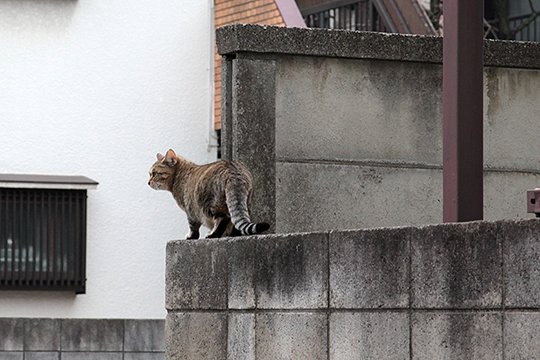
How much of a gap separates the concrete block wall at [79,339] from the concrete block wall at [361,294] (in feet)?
28.3

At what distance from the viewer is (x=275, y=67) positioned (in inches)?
399

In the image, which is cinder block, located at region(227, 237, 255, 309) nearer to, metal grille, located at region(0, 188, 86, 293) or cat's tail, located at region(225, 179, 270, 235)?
cat's tail, located at region(225, 179, 270, 235)

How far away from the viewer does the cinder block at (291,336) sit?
7668mm

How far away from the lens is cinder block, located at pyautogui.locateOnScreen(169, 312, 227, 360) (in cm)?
863

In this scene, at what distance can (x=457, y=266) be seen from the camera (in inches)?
263

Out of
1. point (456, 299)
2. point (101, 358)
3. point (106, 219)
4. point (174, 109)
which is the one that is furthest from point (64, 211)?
point (456, 299)

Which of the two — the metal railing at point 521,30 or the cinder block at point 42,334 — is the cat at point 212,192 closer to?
the cinder block at point 42,334

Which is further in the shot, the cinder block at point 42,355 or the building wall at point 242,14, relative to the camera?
the building wall at point 242,14

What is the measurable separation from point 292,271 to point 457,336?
143 centimetres

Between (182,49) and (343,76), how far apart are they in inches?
460

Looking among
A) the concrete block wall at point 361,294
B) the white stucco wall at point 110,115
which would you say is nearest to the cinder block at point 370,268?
the concrete block wall at point 361,294

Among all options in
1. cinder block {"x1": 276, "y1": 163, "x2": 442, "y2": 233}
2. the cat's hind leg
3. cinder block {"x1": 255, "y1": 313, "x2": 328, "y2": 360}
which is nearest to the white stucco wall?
cinder block {"x1": 276, "y1": 163, "x2": 442, "y2": 233}

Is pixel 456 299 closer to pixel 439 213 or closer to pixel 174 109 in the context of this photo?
pixel 439 213

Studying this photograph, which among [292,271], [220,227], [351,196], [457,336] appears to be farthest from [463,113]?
[351,196]
